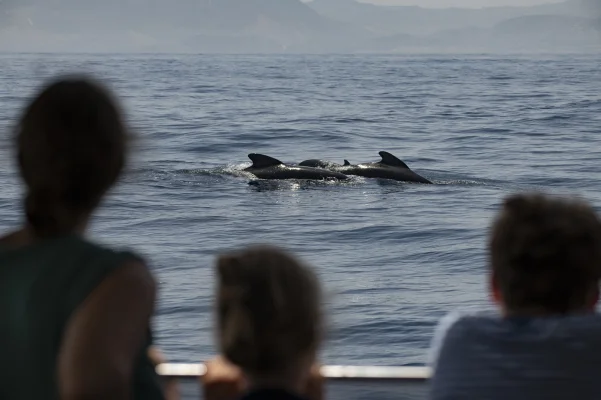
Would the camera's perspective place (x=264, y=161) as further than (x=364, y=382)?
Yes

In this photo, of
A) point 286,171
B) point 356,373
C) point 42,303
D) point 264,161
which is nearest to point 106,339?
point 42,303

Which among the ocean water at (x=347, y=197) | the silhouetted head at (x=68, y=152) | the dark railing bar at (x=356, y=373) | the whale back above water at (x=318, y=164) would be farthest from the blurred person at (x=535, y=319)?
the whale back above water at (x=318, y=164)

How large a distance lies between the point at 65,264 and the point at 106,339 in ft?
0.60

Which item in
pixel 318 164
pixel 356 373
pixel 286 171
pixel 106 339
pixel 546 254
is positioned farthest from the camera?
pixel 318 164

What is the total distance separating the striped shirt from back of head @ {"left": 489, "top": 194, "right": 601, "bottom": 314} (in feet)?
0.13

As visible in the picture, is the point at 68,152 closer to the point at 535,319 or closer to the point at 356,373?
the point at 535,319

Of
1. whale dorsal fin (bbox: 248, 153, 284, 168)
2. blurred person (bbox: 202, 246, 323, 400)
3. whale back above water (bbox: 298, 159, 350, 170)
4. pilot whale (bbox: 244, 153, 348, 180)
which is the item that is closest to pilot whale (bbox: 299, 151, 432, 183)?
whale back above water (bbox: 298, 159, 350, 170)

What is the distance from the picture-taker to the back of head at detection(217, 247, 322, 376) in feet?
6.31

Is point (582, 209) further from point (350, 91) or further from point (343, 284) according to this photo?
point (350, 91)

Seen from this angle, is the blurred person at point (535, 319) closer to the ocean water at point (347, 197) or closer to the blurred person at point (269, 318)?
the ocean water at point (347, 197)

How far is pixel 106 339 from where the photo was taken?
1.81 metres

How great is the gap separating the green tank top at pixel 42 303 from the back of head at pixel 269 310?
6.7 inches

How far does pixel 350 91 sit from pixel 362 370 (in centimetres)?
4771

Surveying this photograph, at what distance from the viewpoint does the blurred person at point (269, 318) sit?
193cm
